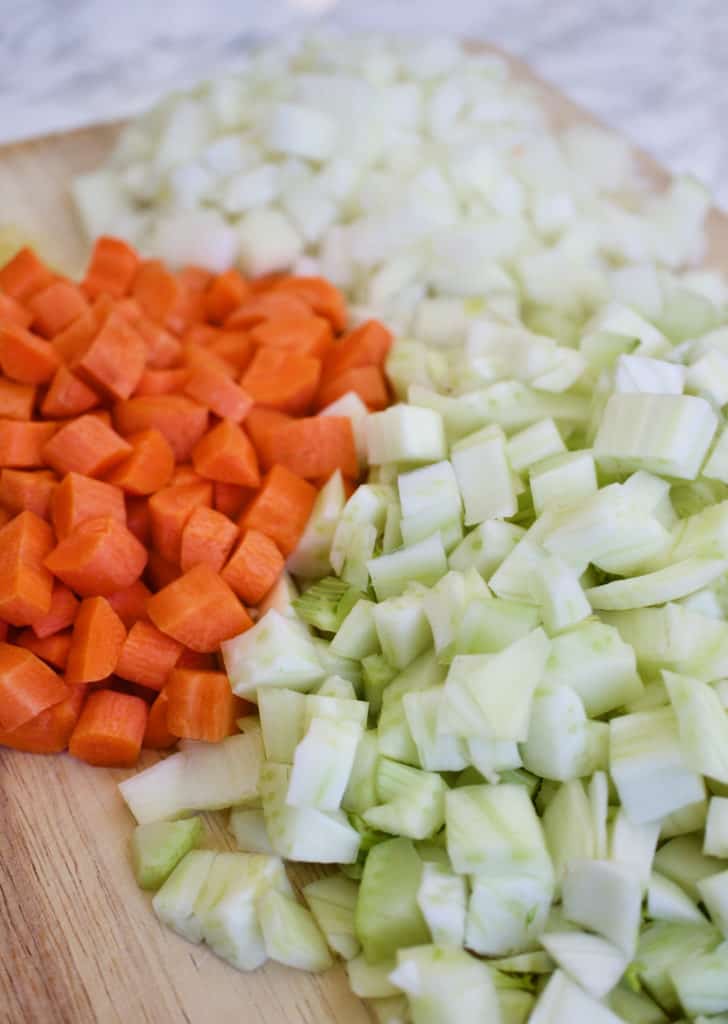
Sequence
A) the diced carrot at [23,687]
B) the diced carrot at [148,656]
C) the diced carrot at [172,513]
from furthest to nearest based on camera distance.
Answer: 1. the diced carrot at [172,513]
2. the diced carrot at [148,656]
3. the diced carrot at [23,687]

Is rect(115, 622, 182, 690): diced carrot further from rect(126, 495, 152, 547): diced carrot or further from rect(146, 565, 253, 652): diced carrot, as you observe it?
rect(126, 495, 152, 547): diced carrot

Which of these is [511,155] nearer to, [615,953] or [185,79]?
[185,79]

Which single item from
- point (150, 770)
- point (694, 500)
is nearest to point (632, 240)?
point (694, 500)

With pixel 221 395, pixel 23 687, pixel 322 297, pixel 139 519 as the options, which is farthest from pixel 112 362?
pixel 23 687

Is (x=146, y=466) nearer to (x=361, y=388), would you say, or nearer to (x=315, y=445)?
(x=315, y=445)

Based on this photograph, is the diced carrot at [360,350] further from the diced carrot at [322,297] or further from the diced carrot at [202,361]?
the diced carrot at [202,361]

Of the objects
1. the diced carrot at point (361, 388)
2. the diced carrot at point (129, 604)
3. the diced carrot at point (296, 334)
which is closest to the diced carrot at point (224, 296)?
the diced carrot at point (296, 334)
